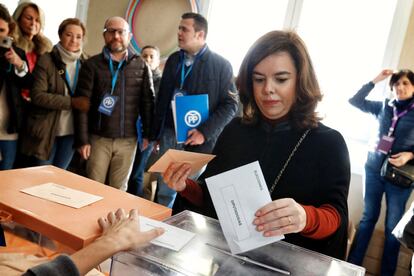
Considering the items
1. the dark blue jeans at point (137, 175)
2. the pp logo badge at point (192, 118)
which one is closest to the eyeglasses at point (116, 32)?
the pp logo badge at point (192, 118)

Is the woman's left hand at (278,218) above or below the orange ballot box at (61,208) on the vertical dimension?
above

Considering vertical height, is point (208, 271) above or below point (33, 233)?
above

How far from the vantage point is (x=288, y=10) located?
12.7 ft

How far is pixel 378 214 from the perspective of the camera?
3076mm

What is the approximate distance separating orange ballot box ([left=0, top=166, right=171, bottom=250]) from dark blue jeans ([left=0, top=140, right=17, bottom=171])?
4.53ft

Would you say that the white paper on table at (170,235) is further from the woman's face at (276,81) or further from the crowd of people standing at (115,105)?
the crowd of people standing at (115,105)

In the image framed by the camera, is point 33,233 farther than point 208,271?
Yes

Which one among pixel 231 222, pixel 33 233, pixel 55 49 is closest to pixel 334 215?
pixel 231 222

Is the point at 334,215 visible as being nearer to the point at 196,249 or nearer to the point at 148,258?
the point at 196,249

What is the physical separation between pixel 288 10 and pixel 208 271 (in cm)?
366

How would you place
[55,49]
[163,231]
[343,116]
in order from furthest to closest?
[343,116]
[55,49]
[163,231]

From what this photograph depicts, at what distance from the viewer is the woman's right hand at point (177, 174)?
116 cm

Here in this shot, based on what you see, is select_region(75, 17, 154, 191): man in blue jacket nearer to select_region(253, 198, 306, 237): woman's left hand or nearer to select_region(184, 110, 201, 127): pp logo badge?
select_region(184, 110, 201, 127): pp logo badge

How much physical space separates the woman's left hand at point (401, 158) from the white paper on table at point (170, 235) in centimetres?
243
